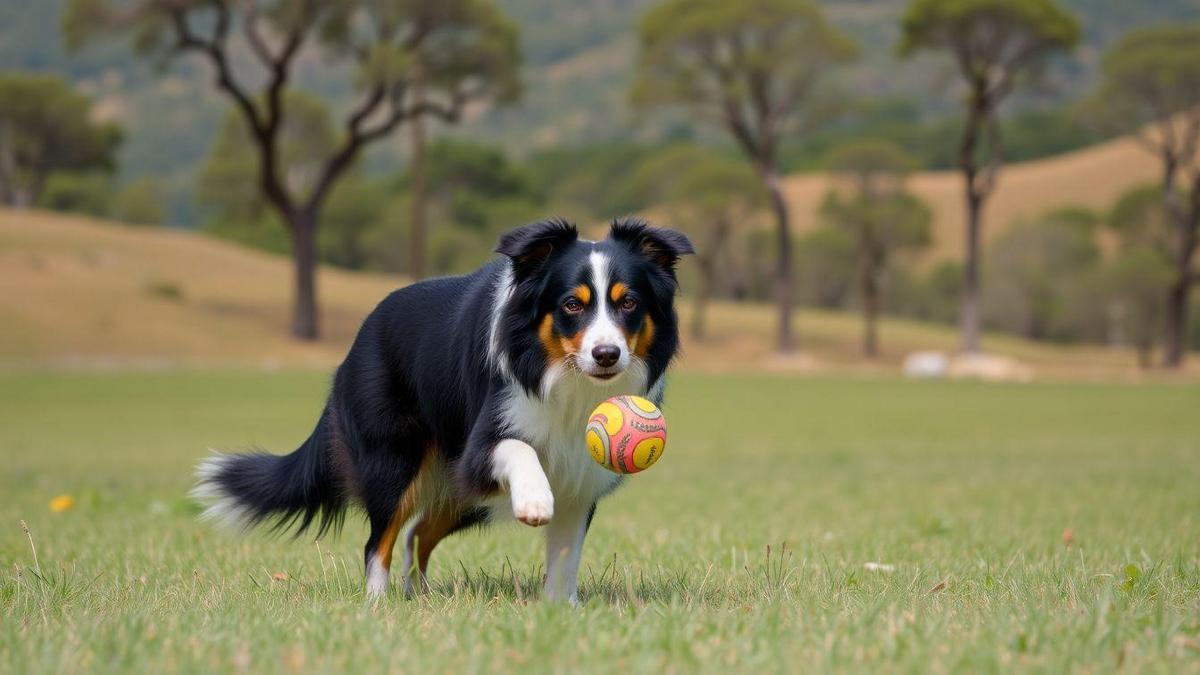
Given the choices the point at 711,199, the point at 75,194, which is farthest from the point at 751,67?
the point at 75,194

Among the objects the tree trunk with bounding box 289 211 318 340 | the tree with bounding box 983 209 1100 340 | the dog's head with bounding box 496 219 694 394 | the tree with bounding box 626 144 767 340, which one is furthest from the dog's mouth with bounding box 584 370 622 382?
the tree with bounding box 983 209 1100 340

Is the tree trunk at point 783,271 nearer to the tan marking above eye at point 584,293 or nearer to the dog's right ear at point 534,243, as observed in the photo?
the dog's right ear at point 534,243

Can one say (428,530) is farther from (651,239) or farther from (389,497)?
(651,239)

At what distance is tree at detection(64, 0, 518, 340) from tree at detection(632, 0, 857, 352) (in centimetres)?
661

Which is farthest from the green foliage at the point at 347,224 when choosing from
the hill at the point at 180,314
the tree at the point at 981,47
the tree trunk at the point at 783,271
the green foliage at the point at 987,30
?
the tree at the point at 981,47

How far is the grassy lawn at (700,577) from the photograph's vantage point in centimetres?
380

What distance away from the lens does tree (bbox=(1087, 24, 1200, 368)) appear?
5062 centimetres

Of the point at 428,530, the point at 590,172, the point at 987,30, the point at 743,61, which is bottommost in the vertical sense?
the point at 428,530

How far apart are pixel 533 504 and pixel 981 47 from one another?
46907 mm

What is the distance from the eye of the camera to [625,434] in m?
4.92

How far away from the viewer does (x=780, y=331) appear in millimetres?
49781

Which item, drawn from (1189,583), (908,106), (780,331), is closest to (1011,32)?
(780,331)

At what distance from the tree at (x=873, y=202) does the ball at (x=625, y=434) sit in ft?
178

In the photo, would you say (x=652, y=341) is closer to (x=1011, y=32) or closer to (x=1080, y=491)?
(x=1080, y=491)
